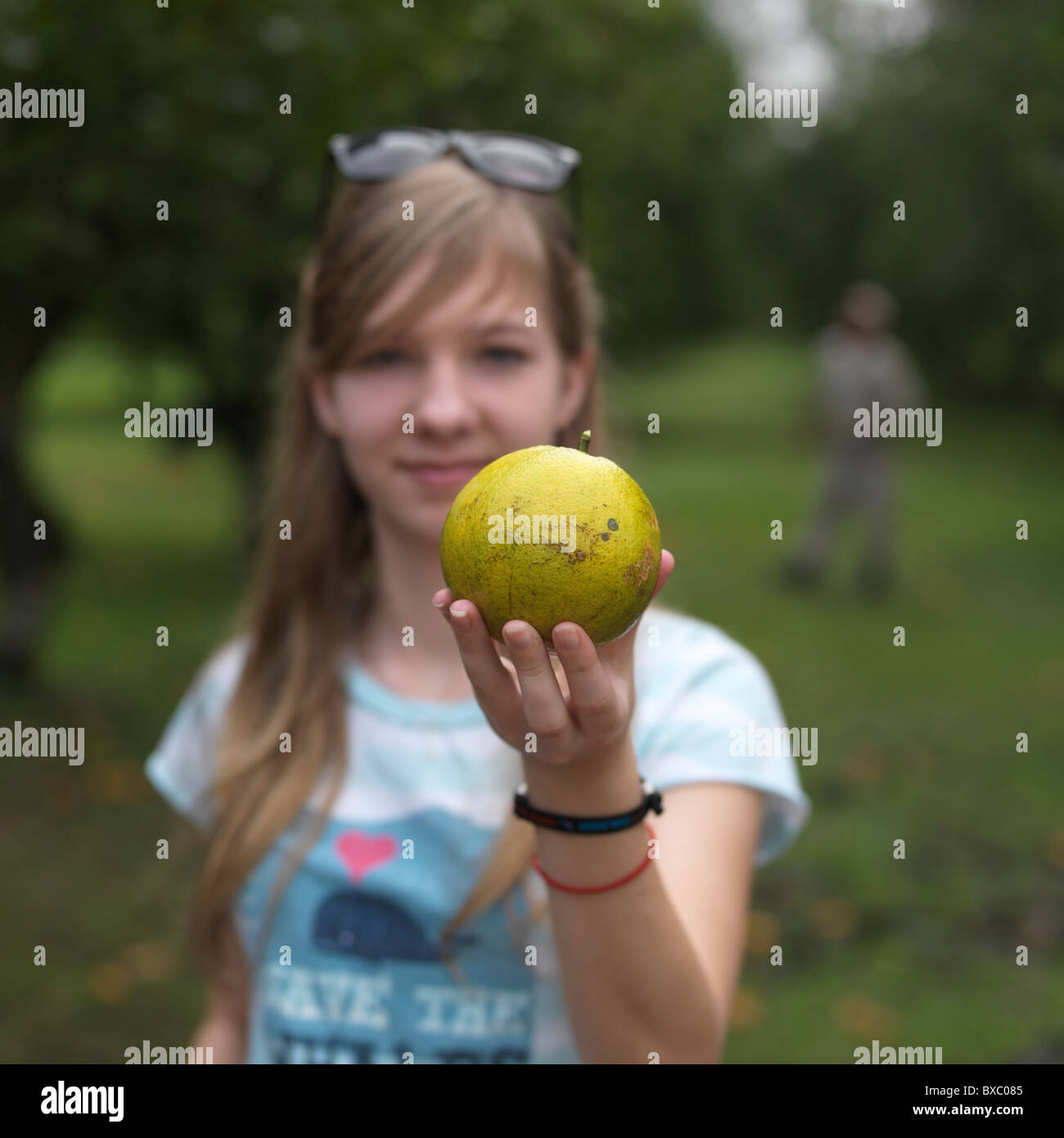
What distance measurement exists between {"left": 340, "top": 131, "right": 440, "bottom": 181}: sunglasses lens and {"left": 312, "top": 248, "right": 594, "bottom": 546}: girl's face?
338 millimetres

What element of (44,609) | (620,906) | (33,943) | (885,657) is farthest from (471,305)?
(885,657)

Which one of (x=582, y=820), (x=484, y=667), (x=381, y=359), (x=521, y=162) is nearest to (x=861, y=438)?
(x=521, y=162)

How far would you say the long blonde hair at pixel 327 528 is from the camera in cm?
243

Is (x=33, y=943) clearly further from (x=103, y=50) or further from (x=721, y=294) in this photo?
(x=721, y=294)

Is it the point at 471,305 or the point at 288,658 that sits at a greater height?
the point at 471,305

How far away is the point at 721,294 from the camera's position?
113ft

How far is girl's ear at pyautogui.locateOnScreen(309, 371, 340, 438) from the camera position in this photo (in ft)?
8.53

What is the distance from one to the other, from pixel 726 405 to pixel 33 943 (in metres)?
35.5

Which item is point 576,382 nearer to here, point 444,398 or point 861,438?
point 444,398

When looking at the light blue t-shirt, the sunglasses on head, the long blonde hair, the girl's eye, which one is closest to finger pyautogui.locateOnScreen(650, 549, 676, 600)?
the light blue t-shirt

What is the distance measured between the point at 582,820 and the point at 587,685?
0.88 ft

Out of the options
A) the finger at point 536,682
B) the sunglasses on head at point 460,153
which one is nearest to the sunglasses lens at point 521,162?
the sunglasses on head at point 460,153

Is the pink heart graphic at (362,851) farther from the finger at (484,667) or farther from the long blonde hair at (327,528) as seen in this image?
the finger at (484,667)

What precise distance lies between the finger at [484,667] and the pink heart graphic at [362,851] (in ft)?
2.53
